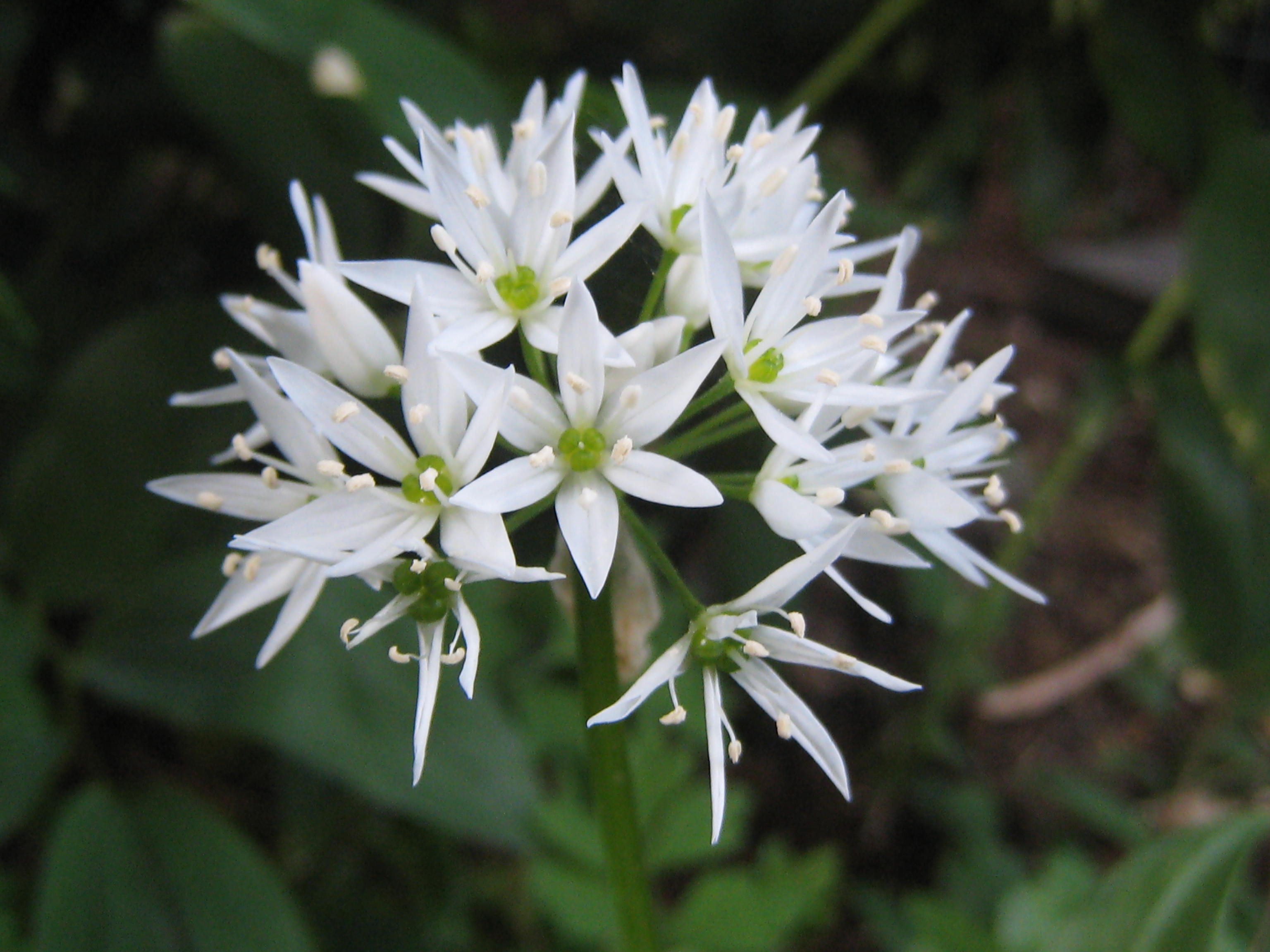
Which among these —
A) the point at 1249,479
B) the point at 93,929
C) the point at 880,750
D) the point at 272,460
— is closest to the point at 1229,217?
the point at 1249,479

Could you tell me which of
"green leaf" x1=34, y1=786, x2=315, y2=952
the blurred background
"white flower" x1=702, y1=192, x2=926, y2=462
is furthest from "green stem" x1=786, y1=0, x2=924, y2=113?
"green leaf" x1=34, y1=786, x2=315, y2=952

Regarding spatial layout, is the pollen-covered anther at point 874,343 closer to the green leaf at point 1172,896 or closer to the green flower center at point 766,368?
the green flower center at point 766,368

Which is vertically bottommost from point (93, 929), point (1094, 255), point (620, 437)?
point (93, 929)

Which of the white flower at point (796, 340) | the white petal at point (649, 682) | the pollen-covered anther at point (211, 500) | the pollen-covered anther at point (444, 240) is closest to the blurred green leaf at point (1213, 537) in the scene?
the white flower at point (796, 340)

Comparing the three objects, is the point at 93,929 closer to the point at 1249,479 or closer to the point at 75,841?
the point at 75,841

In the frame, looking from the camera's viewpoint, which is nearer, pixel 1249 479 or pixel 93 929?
pixel 93 929

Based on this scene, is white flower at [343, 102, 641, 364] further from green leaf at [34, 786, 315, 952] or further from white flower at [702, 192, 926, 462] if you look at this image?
green leaf at [34, 786, 315, 952]
